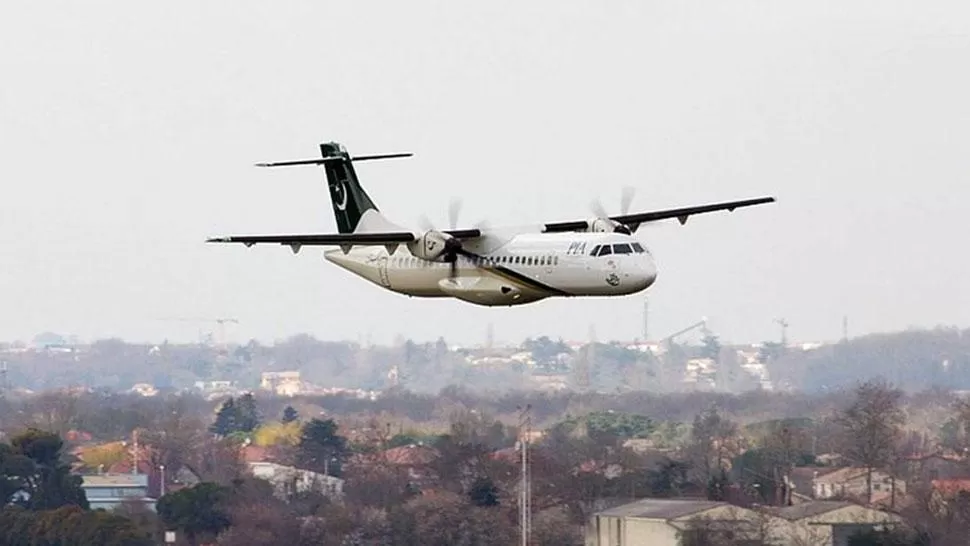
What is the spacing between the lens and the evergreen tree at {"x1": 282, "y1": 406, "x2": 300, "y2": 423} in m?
66.6

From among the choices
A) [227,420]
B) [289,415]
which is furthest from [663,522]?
[289,415]

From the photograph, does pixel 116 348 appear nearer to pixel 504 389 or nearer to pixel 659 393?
pixel 504 389

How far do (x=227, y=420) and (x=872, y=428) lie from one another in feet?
68.0

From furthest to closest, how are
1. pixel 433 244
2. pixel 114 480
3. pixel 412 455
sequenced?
pixel 114 480, pixel 412 455, pixel 433 244

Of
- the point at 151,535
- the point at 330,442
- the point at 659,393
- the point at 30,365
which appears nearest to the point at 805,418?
the point at 659,393

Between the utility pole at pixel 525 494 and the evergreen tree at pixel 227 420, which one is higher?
the evergreen tree at pixel 227 420

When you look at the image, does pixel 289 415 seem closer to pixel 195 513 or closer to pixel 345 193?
pixel 195 513

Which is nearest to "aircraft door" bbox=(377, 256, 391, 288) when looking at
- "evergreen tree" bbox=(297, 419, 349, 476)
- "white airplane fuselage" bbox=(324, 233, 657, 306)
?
"white airplane fuselage" bbox=(324, 233, 657, 306)

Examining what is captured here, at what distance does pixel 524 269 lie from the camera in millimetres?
36969

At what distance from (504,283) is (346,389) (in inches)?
1627

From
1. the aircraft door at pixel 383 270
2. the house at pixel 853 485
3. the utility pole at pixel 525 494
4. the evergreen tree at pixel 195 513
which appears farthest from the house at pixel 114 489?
the house at pixel 853 485

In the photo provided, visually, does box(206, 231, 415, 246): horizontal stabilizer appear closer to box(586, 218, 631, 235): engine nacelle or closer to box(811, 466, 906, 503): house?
box(586, 218, 631, 235): engine nacelle

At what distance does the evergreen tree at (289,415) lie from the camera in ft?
218

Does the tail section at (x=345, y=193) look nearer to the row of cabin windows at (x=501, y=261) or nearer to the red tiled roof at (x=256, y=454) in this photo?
the row of cabin windows at (x=501, y=261)
